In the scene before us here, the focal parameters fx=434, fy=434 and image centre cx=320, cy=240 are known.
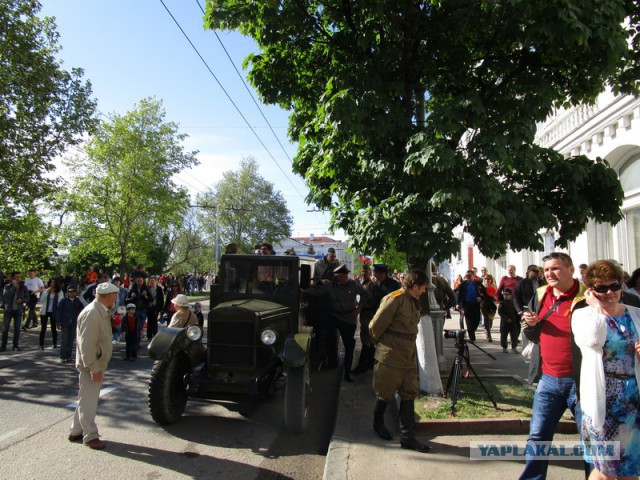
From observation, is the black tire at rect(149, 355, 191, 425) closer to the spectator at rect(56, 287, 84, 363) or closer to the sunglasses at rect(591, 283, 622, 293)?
the sunglasses at rect(591, 283, 622, 293)

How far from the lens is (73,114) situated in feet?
43.1

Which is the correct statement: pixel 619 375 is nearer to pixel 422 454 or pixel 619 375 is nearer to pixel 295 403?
pixel 422 454

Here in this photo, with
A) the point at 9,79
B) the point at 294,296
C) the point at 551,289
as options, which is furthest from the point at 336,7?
the point at 9,79

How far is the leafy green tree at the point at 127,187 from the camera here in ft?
80.3

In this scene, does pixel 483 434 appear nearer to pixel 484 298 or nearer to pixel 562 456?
pixel 562 456

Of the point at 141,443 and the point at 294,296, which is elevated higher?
the point at 294,296

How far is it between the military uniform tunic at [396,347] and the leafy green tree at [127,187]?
912 inches

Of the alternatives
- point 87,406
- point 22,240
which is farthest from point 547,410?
point 22,240

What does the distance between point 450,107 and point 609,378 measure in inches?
137

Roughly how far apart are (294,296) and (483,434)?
306 centimetres

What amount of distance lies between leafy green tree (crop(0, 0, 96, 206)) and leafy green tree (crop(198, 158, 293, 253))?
127 feet

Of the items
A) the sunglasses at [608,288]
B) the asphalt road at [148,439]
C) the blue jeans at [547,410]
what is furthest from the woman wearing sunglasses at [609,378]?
the asphalt road at [148,439]

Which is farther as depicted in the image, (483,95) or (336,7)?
(336,7)

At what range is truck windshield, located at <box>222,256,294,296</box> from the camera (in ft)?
21.3
